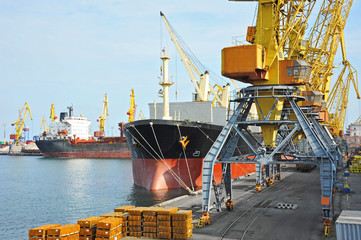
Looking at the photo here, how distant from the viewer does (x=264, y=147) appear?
24.6m

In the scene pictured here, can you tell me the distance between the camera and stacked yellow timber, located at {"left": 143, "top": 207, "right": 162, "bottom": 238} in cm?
1944

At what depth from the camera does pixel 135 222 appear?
19.7 metres

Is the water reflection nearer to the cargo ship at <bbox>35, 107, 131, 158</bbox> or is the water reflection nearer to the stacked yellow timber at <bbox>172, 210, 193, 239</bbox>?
the stacked yellow timber at <bbox>172, 210, 193, 239</bbox>

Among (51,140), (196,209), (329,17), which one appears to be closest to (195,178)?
(196,209)

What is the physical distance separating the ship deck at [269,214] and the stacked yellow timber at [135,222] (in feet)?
10.1

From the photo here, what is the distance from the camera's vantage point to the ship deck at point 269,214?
1964 cm

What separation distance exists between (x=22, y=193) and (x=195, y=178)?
23.8 meters

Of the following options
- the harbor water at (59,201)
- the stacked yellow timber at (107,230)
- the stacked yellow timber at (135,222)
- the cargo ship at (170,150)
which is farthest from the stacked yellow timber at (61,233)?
the cargo ship at (170,150)

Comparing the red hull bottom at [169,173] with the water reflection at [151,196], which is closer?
the water reflection at [151,196]

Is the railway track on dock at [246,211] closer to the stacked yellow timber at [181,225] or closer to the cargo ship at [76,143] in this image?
the stacked yellow timber at [181,225]

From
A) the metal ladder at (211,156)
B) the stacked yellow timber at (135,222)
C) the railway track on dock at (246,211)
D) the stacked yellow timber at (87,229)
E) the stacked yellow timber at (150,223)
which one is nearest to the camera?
the stacked yellow timber at (87,229)

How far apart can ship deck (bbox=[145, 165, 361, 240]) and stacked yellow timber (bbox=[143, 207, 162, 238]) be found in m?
2.24

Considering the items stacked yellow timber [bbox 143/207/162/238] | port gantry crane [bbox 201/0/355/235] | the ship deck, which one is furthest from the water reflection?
stacked yellow timber [bbox 143/207/162/238]

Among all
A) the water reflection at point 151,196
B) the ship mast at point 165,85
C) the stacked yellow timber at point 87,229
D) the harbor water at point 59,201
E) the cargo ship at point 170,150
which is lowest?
the harbor water at point 59,201
